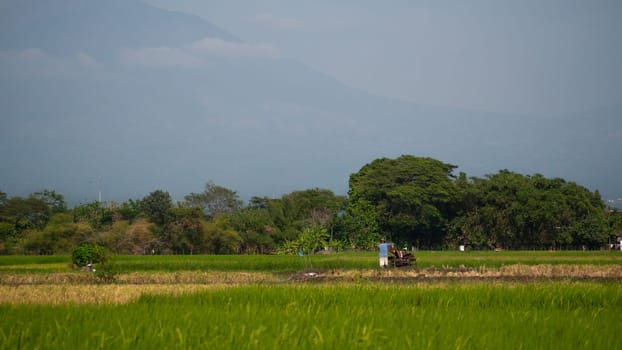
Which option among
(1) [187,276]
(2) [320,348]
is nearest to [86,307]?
(2) [320,348]

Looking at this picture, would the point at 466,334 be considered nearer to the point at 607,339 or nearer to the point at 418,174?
the point at 607,339

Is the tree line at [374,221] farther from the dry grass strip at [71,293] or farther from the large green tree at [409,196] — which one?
the dry grass strip at [71,293]

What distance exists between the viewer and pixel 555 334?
21.9 ft

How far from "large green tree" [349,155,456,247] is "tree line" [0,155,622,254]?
0.07 metres

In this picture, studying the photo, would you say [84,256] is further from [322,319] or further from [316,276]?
[322,319]

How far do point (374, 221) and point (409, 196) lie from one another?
2.95m

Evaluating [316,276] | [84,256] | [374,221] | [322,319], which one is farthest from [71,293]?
[374,221]

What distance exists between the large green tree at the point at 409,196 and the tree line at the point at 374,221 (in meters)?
0.07

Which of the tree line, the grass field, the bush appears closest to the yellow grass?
the bush

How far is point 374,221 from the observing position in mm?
45062

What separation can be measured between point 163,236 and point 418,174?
18.5m

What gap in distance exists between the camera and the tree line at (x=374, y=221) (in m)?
41.4

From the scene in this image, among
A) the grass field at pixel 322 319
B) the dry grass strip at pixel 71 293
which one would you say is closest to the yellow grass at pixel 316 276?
the dry grass strip at pixel 71 293

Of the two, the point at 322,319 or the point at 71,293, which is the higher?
the point at 322,319
